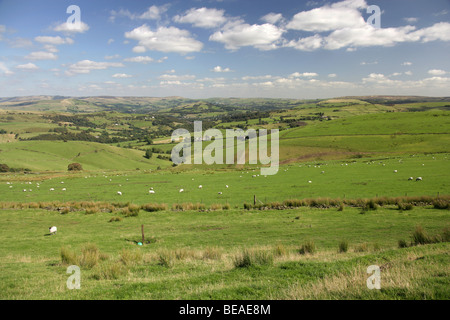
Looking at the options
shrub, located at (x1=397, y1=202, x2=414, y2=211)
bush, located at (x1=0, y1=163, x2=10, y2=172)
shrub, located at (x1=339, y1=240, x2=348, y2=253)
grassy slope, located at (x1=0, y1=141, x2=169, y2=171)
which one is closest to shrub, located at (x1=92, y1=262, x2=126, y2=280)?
shrub, located at (x1=339, y1=240, x2=348, y2=253)

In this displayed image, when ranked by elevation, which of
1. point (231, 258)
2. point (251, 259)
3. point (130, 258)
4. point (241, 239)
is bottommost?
point (241, 239)

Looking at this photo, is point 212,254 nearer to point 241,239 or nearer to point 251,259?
point 251,259

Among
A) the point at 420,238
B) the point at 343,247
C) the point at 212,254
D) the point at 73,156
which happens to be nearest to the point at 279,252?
the point at 212,254

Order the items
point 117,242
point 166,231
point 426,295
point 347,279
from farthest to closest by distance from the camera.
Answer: point 166,231 → point 117,242 → point 347,279 → point 426,295

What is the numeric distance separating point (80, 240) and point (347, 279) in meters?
16.9

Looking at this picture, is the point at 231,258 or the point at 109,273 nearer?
the point at 109,273

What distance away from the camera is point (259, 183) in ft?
131

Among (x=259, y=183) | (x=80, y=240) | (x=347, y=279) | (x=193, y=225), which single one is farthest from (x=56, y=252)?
(x=259, y=183)

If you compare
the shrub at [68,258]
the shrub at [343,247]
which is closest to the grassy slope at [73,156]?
the shrub at [68,258]

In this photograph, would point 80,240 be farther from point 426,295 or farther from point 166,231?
point 426,295

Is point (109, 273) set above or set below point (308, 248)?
above

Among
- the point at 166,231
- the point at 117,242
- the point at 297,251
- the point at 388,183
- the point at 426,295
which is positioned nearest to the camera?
the point at 426,295

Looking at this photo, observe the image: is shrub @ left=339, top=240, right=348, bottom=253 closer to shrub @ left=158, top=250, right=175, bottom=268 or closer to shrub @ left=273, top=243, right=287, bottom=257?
shrub @ left=273, top=243, right=287, bottom=257

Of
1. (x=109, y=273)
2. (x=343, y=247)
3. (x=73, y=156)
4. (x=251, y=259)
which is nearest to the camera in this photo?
(x=109, y=273)
